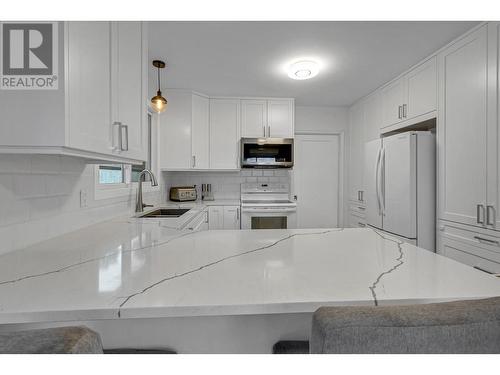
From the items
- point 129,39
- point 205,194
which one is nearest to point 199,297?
point 129,39

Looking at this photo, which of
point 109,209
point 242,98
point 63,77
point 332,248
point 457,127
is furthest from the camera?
point 242,98

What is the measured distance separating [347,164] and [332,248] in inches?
130

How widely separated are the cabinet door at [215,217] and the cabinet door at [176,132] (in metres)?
0.66

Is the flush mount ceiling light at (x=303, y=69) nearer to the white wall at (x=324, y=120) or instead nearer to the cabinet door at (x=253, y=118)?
the cabinet door at (x=253, y=118)

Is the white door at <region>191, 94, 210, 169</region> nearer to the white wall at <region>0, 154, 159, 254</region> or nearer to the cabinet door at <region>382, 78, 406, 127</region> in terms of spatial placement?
the white wall at <region>0, 154, 159, 254</region>

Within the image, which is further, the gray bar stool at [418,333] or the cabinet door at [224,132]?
the cabinet door at [224,132]

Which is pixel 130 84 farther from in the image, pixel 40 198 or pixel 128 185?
pixel 128 185

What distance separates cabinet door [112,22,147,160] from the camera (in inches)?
48.6

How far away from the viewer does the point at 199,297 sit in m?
0.65

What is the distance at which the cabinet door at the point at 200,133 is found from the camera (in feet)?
11.3

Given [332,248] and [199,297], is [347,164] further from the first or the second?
[199,297]

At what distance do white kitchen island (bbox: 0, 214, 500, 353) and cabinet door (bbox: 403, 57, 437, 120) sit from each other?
1967mm

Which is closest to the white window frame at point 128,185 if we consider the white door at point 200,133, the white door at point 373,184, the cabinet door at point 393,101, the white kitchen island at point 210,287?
the white door at point 200,133

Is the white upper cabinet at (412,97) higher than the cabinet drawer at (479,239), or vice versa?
the white upper cabinet at (412,97)
